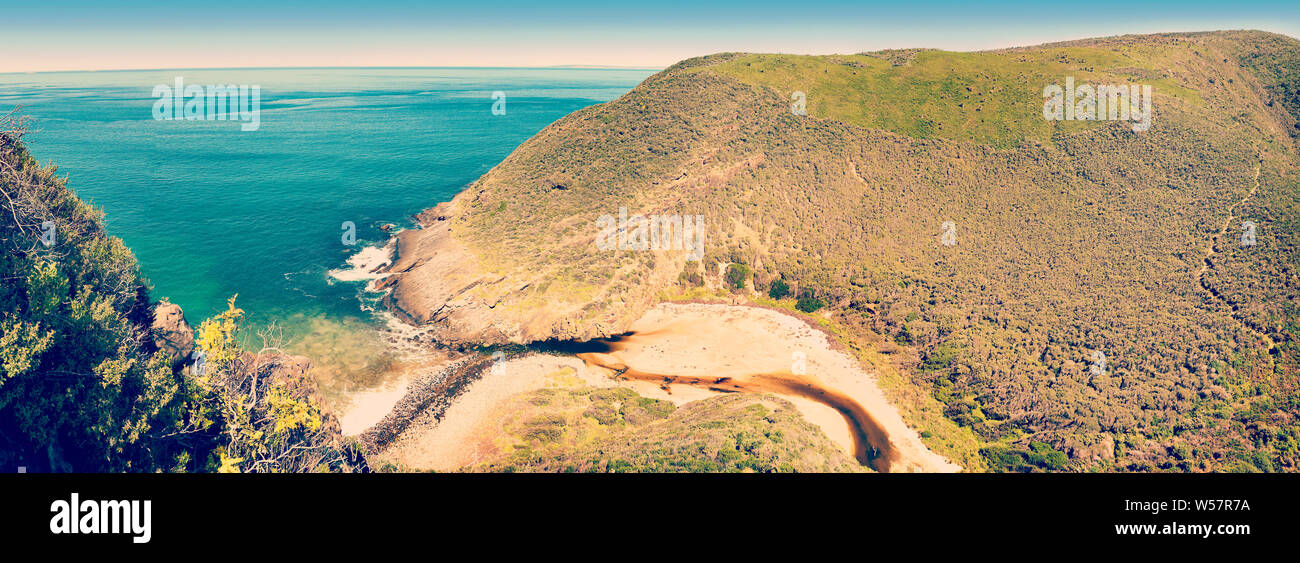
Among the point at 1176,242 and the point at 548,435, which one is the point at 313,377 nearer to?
the point at 548,435

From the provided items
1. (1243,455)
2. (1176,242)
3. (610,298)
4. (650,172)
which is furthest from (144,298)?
(1176,242)

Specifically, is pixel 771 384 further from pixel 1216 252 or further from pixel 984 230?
pixel 1216 252

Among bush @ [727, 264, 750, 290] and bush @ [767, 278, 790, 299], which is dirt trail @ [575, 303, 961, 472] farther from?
bush @ [727, 264, 750, 290]

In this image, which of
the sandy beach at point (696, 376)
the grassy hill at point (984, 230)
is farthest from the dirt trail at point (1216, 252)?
the sandy beach at point (696, 376)

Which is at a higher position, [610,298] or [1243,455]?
[610,298]

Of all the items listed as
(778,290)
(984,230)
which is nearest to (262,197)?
(778,290)

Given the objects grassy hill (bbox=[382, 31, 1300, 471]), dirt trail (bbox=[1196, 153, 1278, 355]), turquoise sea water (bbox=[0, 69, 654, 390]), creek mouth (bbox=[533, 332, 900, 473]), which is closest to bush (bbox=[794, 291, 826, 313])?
grassy hill (bbox=[382, 31, 1300, 471])

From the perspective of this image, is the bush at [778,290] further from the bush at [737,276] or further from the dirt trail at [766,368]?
the dirt trail at [766,368]
